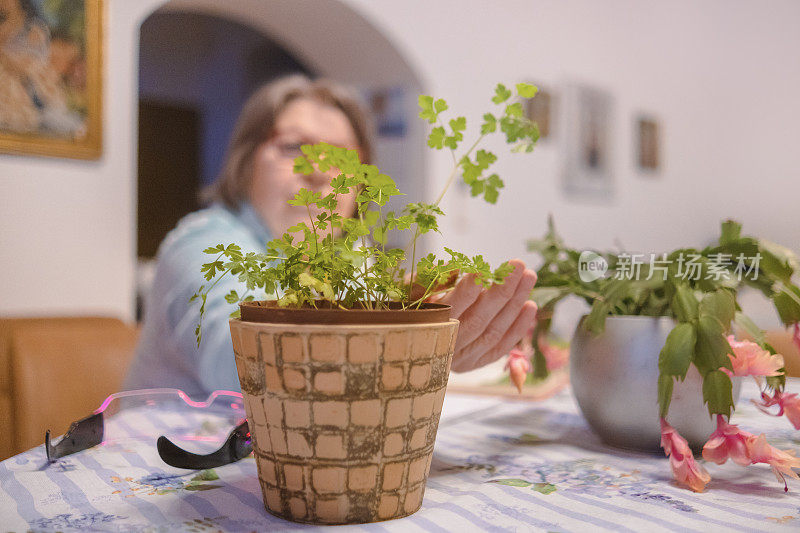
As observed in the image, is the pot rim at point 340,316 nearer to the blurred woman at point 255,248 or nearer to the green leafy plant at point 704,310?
the blurred woman at point 255,248

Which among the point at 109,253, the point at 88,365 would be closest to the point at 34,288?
the point at 109,253

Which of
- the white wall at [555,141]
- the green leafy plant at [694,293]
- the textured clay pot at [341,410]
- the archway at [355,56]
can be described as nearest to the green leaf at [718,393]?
the green leafy plant at [694,293]

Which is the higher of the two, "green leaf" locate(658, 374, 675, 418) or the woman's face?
the woman's face

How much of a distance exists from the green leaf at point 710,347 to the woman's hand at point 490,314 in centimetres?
15

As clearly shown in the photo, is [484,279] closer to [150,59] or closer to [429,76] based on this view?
Result: [429,76]

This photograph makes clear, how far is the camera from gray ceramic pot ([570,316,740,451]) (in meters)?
0.63

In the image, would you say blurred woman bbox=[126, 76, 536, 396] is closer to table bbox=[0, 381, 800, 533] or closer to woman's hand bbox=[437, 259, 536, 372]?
woman's hand bbox=[437, 259, 536, 372]

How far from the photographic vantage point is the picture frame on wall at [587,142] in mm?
3697

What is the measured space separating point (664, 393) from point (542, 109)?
122 inches

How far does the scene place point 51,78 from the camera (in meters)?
1.91

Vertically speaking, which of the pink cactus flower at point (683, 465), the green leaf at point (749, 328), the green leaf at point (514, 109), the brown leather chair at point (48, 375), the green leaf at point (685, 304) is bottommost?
the brown leather chair at point (48, 375)

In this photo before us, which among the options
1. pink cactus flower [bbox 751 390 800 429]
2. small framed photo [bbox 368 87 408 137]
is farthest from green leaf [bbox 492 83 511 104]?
small framed photo [bbox 368 87 408 137]

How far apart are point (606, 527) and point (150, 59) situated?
495 centimetres

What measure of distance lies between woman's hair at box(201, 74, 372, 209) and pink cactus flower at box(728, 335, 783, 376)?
1339mm
